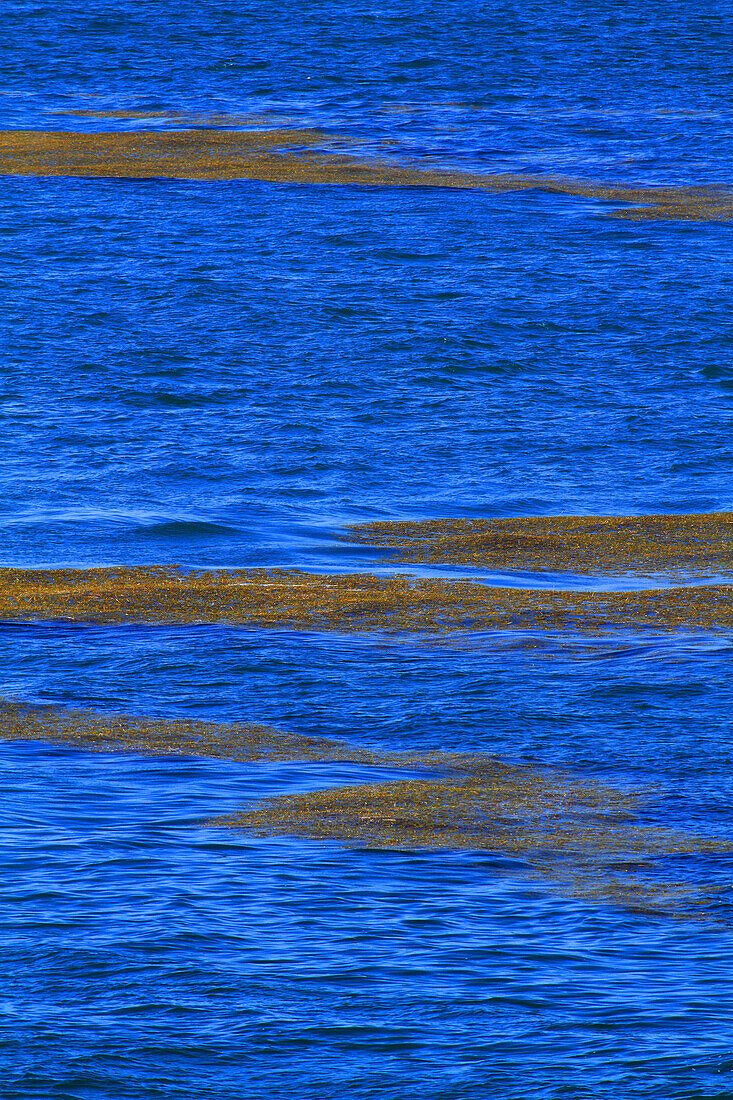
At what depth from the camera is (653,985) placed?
526cm

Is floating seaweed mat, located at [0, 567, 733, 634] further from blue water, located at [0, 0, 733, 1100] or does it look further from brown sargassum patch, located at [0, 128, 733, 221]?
brown sargassum patch, located at [0, 128, 733, 221]

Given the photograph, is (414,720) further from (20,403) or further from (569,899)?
(20,403)

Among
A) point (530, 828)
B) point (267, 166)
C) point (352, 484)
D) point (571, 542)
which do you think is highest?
point (267, 166)

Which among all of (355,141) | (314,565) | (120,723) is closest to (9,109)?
(355,141)

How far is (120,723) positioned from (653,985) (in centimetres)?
332

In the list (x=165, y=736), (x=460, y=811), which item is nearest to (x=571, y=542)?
(x=165, y=736)

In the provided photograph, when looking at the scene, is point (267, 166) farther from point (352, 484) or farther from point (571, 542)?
point (571, 542)

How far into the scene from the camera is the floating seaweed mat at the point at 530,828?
609 centimetres

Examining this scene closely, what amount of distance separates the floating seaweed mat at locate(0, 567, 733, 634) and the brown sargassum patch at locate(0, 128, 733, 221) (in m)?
13.1

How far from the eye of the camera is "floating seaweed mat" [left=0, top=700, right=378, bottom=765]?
7508 millimetres

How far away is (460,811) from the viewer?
6840mm

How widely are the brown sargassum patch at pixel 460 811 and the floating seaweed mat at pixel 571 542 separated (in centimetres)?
345

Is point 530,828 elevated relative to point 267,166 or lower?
lower

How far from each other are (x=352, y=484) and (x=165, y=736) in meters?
5.68
